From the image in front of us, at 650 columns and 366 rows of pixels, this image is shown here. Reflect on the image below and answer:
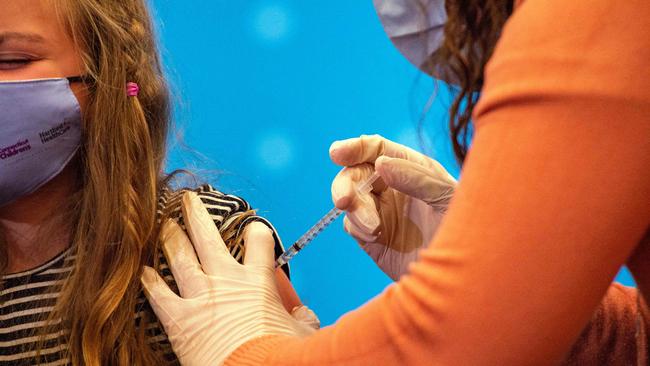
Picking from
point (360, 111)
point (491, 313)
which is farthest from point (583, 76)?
point (360, 111)

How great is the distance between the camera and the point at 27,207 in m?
1.23

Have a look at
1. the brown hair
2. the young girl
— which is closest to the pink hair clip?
the young girl

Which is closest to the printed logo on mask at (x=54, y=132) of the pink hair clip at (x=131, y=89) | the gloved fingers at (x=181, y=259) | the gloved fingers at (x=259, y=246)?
the pink hair clip at (x=131, y=89)

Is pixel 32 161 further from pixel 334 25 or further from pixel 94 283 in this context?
pixel 334 25

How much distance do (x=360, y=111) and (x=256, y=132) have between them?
0.32 metres

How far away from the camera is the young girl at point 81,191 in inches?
43.4

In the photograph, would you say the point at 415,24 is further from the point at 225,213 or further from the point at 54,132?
the point at 54,132

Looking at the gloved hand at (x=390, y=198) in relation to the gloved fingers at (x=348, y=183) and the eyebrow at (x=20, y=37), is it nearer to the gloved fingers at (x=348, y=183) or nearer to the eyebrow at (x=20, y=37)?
the gloved fingers at (x=348, y=183)

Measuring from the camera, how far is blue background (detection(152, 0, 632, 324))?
6.48 feet

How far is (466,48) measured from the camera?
0.78m

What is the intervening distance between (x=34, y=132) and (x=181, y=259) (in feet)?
1.05

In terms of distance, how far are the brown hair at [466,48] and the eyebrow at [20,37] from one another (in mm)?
678

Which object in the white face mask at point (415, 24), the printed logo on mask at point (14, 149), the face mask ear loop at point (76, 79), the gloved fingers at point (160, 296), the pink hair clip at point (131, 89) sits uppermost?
the white face mask at point (415, 24)

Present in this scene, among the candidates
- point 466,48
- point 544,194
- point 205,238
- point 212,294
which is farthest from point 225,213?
point 544,194
